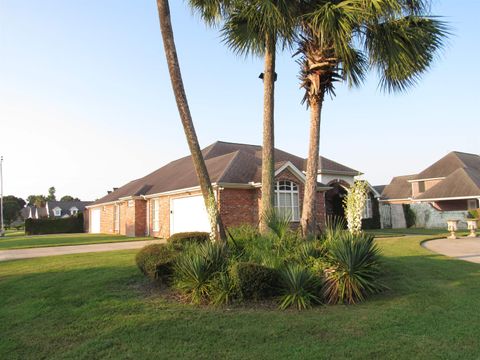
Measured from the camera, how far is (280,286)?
6.99m

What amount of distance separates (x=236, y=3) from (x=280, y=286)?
7.36m

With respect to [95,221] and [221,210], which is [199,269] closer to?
[221,210]

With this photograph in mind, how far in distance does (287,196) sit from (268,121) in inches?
419

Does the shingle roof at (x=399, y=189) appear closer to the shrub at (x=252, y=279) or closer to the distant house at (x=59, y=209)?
the shrub at (x=252, y=279)

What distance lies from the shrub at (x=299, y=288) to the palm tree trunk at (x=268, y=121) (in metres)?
3.85

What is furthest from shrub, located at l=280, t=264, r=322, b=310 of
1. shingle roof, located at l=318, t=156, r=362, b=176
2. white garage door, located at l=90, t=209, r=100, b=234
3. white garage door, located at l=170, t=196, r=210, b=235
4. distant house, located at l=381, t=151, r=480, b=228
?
white garage door, located at l=90, t=209, r=100, b=234

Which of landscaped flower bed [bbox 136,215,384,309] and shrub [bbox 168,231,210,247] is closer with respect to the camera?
landscaped flower bed [bbox 136,215,384,309]

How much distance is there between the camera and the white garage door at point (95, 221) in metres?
37.2

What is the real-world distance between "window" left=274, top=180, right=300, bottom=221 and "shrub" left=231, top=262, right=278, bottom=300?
13683 millimetres

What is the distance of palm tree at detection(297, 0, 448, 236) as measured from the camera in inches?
372

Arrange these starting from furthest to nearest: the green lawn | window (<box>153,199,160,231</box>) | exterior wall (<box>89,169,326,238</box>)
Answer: window (<box>153,199,160,231</box>) → the green lawn → exterior wall (<box>89,169,326,238</box>)

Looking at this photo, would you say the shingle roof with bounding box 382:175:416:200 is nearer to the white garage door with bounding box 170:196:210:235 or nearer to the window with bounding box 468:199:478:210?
the window with bounding box 468:199:478:210

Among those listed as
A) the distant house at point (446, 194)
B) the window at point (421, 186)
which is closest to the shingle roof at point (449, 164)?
the distant house at point (446, 194)

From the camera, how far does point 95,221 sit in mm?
38000
